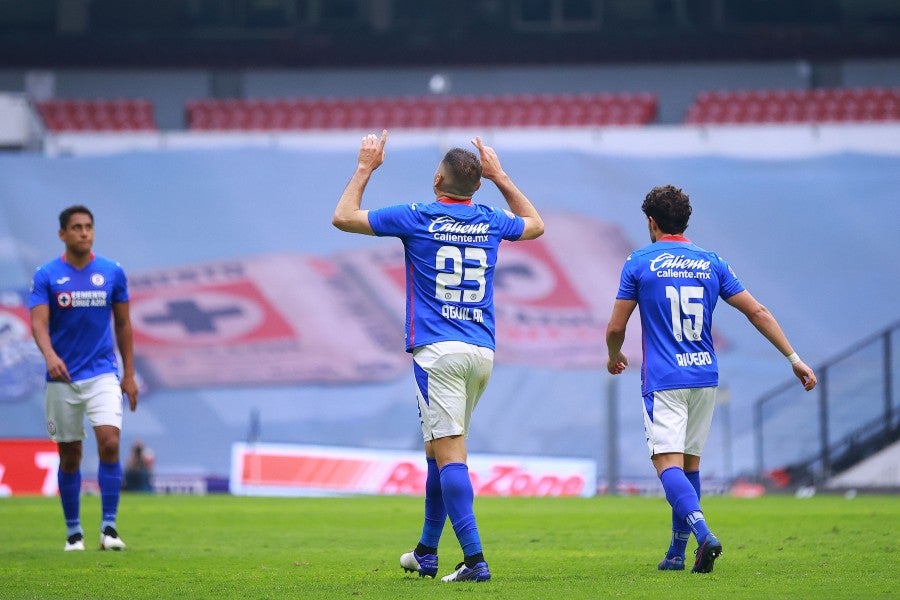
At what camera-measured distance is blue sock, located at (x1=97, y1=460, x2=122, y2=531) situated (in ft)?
29.5

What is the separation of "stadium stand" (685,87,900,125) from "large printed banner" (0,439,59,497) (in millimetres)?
16275

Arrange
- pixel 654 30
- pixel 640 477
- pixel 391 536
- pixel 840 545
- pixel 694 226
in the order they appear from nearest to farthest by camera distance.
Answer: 1. pixel 840 545
2. pixel 391 536
3. pixel 640 477
4. pixel 694 226
5. pixel 654 30

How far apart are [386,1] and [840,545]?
25.1 m

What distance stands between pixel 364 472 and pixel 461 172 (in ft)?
49.1

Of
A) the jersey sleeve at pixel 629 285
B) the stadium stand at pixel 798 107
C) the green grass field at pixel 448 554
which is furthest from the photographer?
the stadium stand at pixel 798 107

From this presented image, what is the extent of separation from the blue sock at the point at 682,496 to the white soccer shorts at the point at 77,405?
12.9 ft

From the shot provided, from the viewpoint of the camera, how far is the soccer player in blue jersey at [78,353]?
29.8 feet

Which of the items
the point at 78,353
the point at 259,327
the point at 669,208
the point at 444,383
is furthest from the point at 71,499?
the point at 259,327

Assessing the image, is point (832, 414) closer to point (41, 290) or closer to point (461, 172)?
point (41, 290)

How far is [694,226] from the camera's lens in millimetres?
27547

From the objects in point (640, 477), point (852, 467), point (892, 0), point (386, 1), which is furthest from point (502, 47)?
point (852, 467)

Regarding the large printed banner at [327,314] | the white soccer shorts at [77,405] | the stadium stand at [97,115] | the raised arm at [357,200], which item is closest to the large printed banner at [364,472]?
the large printed banner at [327,314]

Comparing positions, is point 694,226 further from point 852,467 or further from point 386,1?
point 386,1

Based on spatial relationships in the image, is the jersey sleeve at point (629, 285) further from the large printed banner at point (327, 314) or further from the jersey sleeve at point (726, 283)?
the large printed banner at point (327, 314)
